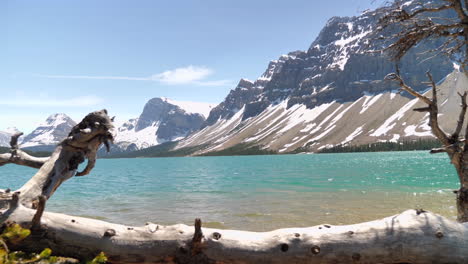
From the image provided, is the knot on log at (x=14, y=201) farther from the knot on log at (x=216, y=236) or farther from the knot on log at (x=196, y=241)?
the knot on log at (x=216, y=236)

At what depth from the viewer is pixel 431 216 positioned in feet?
19.5

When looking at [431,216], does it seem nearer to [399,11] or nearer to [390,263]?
[390,263]

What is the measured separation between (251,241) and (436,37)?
7410mm

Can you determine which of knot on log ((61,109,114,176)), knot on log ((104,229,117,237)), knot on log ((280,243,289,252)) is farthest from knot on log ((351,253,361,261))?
knot on log ((61,109,114,176))

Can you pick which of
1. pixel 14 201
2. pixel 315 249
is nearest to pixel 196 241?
pixel 315 249

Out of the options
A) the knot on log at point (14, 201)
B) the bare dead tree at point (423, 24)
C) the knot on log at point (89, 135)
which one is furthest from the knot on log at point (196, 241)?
the bare dead tree at point (423, 24)

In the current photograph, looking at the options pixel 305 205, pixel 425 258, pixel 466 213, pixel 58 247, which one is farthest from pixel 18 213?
pixel 305 205

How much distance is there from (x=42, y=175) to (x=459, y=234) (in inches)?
352

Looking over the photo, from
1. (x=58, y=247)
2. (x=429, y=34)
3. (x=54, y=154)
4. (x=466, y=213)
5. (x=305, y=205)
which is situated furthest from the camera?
(x=305, y=205)

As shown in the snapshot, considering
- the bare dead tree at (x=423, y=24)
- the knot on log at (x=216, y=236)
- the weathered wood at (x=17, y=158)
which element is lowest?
the knot on log at (x=216, y=236)

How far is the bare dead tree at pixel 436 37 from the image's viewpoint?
283 inches

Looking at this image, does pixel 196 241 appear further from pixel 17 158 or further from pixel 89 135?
pixel 17 158

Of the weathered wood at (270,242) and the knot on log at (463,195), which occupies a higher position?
the knot on log at (463,195)

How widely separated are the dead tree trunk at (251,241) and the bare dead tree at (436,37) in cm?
199
